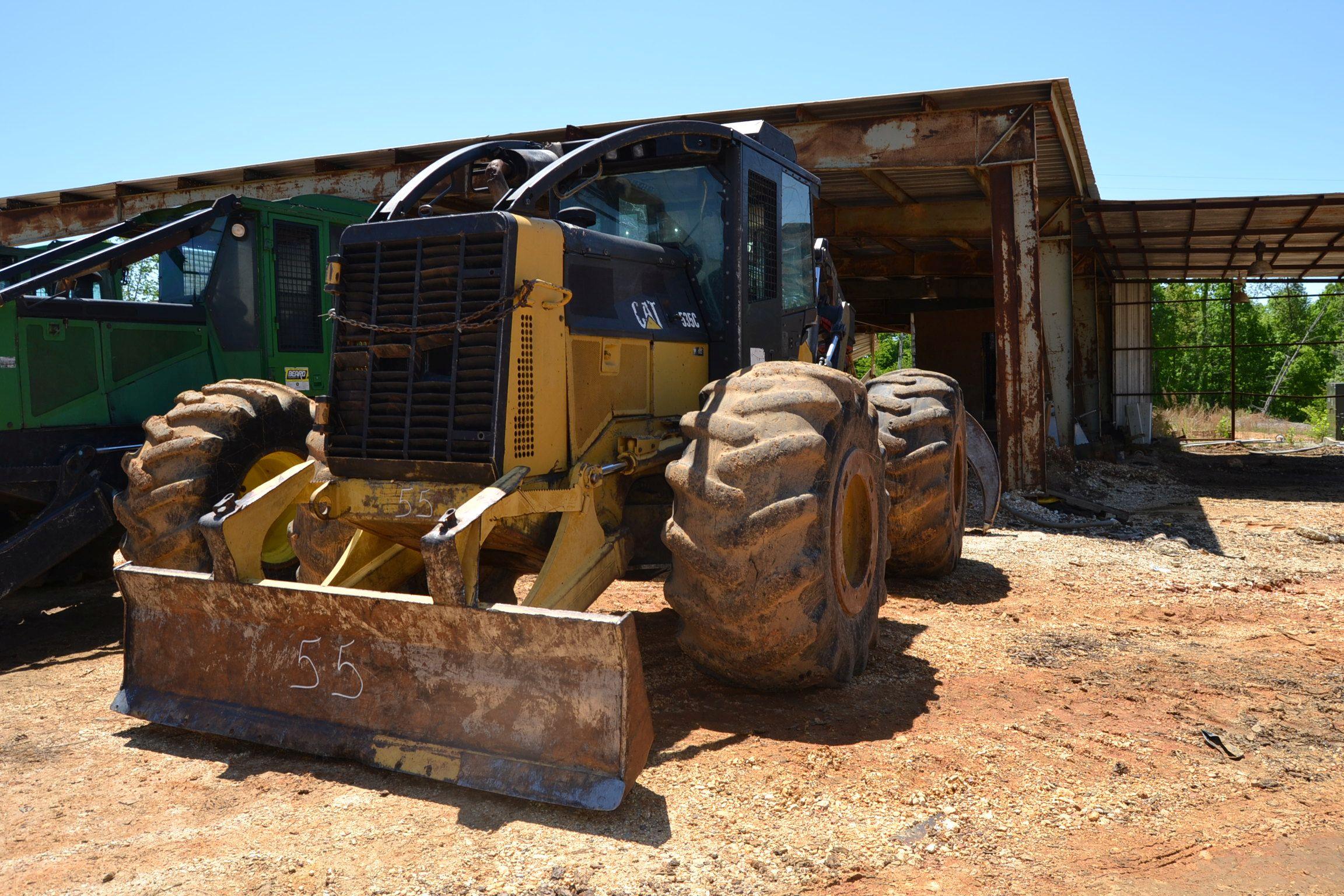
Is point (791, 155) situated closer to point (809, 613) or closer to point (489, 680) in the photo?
point (809, 613)

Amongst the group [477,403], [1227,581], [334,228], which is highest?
[334,228]

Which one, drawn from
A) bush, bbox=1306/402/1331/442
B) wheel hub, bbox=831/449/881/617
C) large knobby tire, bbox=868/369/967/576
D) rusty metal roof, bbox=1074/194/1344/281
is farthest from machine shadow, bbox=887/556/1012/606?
bush, bbox=1306/402/1331/442

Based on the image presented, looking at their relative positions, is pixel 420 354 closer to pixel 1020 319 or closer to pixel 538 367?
pixel 538 367

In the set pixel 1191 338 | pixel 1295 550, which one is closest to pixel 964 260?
pixel 1295 550

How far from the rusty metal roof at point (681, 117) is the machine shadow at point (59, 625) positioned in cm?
580

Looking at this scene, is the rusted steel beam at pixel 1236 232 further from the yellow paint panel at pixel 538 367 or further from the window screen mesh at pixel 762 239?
the yellow paint panel at pixel 538 367

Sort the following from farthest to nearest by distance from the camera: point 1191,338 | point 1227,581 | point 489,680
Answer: point 1191,338 → point 1227,581 → point 489,680

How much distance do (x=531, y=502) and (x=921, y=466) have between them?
131 inches

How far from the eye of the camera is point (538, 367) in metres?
4.44

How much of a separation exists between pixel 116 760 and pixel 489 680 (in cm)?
172

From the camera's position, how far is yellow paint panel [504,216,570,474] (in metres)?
4.29

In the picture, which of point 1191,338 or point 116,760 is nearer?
point 116,760

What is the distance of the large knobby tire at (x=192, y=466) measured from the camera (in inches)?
222

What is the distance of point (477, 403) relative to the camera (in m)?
4.30
